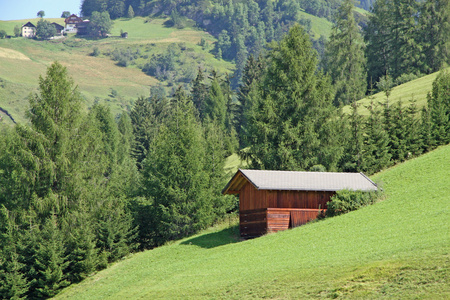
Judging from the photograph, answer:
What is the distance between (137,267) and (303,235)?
41.3ft

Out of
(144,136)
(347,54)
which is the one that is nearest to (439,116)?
(347,54)

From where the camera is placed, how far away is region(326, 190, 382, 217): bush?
38531mm

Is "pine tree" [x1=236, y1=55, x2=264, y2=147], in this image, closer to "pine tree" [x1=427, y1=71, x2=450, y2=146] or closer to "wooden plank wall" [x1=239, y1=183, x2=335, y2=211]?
"pine tree" [x1=427, y1=71, x2=450, y2=146]

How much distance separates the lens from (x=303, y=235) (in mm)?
35281

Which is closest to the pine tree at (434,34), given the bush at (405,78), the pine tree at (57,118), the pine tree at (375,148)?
the bush at (405,78)

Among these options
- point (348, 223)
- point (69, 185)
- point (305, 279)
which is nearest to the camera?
point (305, 279)

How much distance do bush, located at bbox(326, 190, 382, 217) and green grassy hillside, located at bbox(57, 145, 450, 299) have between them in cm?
126

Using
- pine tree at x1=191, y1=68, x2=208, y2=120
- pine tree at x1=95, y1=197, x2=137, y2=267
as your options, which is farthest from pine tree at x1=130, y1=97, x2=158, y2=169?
pine tree at x1=95, y1=197, x2=137, y2=267

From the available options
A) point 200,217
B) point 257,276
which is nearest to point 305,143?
point 200,217

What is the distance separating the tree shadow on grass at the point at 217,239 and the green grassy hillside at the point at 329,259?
0.09m

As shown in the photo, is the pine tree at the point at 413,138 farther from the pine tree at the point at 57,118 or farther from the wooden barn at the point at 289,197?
the pine tree at the point at 57,118

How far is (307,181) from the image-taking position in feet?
133

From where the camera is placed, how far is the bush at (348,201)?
126ft

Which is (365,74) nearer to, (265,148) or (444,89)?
(444,89)
